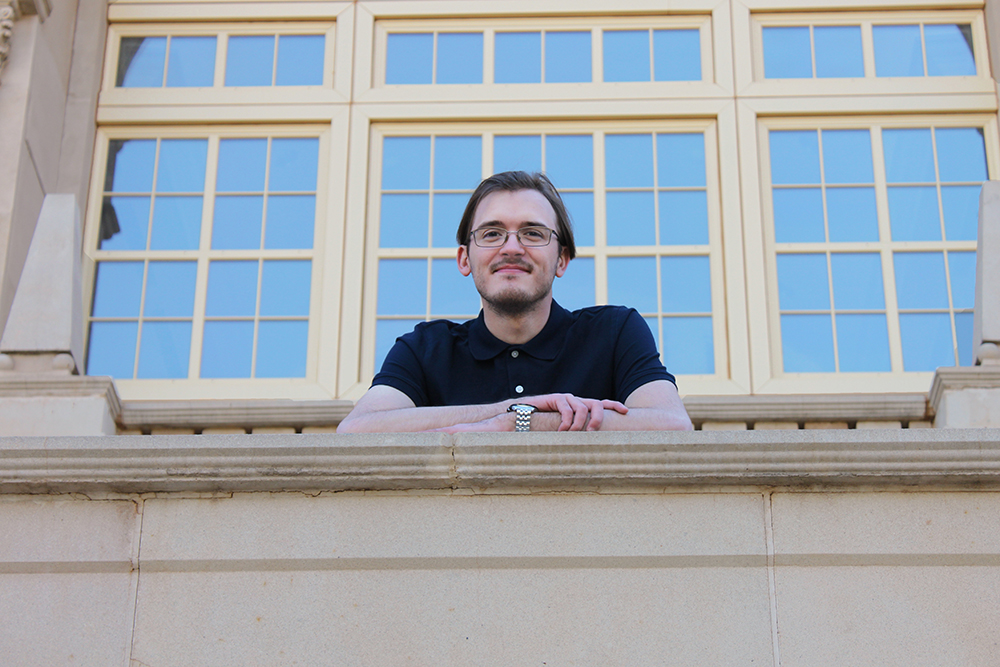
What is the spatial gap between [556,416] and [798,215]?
5210 millimetres

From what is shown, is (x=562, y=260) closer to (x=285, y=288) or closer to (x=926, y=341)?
(x=285, y=288)

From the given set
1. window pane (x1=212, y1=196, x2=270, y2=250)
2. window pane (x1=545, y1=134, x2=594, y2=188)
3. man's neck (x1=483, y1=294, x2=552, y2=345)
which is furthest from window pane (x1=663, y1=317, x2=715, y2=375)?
man's neck (x1=483, y1=294, x2=552, y2=345)

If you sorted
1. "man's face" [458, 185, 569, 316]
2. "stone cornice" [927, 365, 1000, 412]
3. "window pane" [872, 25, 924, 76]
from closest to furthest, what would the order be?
"man's face" [458, 185, 569, 316]
"stone cornice" [927, 365, 1000, 412]
"window pane" [872, 25, 924, 76]

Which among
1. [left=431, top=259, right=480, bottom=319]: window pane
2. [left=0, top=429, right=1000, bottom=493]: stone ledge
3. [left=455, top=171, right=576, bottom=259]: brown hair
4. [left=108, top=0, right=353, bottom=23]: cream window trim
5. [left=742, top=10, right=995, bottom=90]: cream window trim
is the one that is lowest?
[left=0, top=429, right=1000, bottom=493]: stone ledge

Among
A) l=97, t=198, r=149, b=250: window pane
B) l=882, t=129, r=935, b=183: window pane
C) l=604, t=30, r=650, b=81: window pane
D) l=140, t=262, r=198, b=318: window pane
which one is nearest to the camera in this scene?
l=140, t=262, r=198, b=318: window pane

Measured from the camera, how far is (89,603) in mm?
2783

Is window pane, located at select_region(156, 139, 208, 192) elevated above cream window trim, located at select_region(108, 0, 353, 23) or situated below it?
below

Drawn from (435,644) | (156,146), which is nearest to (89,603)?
(435,644)

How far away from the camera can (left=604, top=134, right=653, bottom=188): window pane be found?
795 cm

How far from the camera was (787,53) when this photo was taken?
8.32 m

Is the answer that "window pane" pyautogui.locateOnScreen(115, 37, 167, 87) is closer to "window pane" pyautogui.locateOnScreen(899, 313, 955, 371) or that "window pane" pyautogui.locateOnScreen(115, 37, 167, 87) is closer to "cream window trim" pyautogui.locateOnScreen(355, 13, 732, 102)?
"cream window trim" pyautogui.locateOnScreen(355, 13, 732, 102)

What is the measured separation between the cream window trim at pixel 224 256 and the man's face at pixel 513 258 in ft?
12.7

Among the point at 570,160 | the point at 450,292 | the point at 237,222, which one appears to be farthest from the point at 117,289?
the point at 570,160

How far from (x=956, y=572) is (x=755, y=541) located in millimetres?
467
